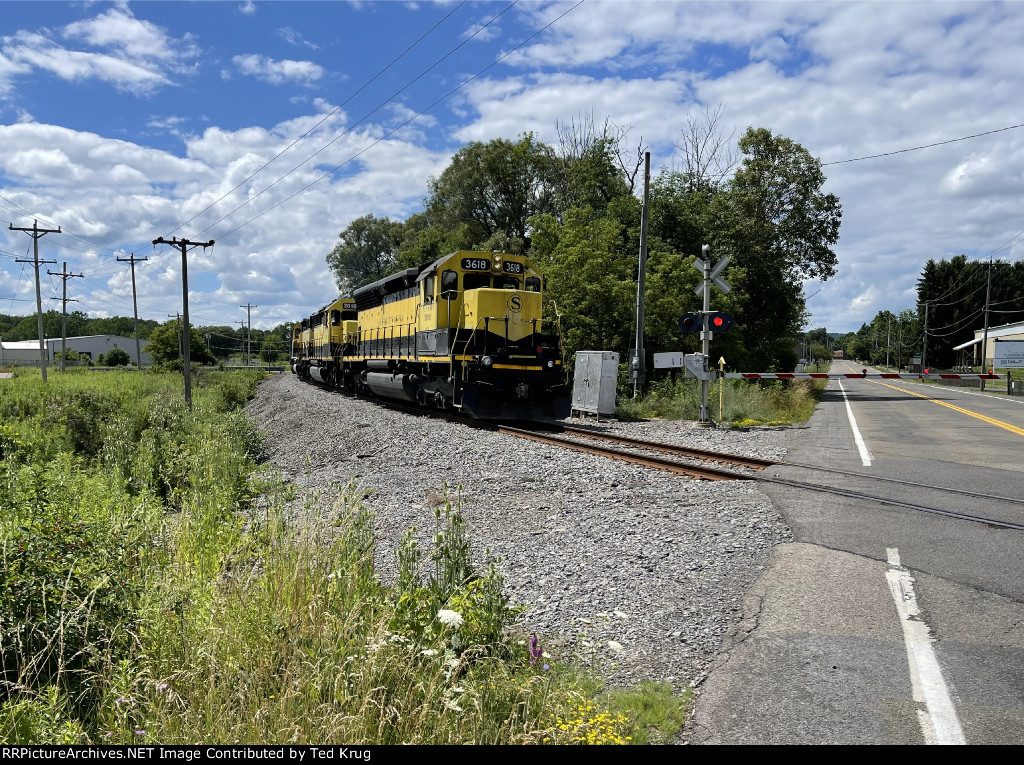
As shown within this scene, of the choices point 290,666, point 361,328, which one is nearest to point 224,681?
point 290,666

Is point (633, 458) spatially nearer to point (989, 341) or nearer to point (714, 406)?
point (714, 406)

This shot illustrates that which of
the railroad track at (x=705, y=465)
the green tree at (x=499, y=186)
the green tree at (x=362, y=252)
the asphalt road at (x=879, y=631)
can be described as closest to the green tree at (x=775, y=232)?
the green tree at (x=499, y=186)

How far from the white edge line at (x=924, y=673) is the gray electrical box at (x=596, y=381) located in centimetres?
1154

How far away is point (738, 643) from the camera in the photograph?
4160mm

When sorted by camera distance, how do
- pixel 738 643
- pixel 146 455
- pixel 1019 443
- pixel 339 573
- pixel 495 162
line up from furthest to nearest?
pixel 495 162
pixel 1019 443
pixel 146 455
pixel 339 573
pixel 738 643

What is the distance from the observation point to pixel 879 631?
420 cm

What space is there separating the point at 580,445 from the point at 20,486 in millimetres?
8170

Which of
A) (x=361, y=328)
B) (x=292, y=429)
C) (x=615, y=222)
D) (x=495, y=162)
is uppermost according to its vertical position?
(x=495, y=162)

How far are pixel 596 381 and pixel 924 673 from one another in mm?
13485

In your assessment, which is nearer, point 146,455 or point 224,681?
point 224,681

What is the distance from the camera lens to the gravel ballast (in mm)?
4387

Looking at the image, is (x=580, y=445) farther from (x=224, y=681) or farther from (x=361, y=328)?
(x=361, y=328)

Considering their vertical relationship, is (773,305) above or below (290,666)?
above

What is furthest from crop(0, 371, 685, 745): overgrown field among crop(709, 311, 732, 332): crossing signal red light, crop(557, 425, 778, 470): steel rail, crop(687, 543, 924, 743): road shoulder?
crop(709, 311, 732, 332): crossing signal red light
